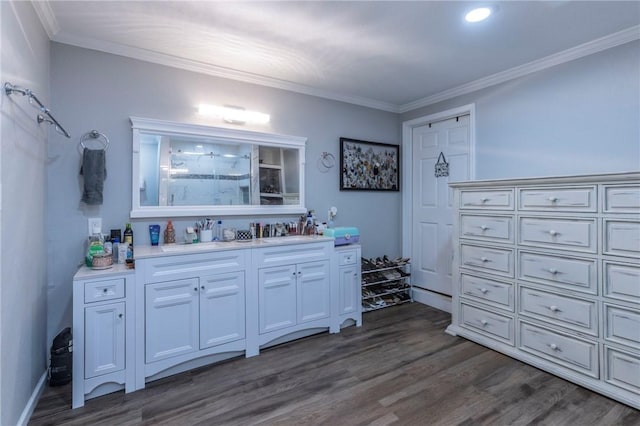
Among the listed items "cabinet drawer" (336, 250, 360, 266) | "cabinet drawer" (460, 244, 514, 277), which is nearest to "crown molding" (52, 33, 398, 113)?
"cabinet drawer" (336, 250, 360, 266)

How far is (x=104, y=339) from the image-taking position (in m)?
1.98

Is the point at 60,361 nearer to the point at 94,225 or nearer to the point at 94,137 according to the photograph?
the point at 94,225

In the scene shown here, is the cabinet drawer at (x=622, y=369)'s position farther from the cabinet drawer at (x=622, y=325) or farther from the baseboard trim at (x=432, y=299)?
the baseboard trim at (x=432, y=299)

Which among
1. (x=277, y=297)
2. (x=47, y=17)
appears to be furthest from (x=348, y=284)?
Answer: (x=47, y=17)

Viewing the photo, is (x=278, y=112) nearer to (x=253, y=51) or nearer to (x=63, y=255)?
(x=253, y=51)

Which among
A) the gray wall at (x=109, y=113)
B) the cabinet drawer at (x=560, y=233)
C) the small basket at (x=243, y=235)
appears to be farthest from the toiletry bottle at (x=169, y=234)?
the cabinet drawer at (x=560, y=233)

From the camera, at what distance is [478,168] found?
3.29 metres

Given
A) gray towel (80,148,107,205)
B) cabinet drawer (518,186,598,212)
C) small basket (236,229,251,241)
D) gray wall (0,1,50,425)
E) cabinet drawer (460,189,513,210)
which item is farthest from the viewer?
small basket (236,229,251,241)

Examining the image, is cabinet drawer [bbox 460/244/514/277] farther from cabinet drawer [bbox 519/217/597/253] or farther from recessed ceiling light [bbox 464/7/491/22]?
recessed ceiling light [bbox 464/7/491/22]

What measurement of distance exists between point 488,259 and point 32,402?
3352mm

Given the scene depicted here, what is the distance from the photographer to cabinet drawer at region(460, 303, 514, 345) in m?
2.54

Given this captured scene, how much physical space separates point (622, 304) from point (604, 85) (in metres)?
1.66

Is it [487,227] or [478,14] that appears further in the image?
[487,227]

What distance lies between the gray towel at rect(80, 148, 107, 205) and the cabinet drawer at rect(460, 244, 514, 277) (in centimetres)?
307
